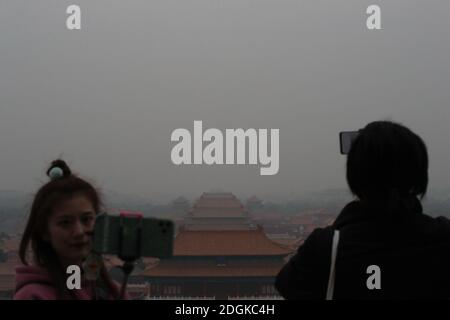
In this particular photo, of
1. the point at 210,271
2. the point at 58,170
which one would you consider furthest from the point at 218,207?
the point at 58,170

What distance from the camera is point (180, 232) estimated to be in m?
2.98

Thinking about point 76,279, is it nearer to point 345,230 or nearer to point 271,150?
point 345,230

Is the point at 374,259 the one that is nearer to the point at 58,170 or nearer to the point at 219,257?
the point at 58,170

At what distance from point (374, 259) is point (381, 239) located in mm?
37

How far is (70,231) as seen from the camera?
3.17 ft

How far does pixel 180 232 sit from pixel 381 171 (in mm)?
2254

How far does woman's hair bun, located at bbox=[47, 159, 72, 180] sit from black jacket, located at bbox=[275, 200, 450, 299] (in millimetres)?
509

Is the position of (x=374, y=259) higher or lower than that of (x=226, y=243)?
higher

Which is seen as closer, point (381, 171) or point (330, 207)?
point (381, 171)

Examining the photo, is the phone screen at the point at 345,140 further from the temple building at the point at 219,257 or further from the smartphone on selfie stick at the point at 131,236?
the temple building at the point at 219,257

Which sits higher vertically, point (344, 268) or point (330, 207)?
point (344, 268)

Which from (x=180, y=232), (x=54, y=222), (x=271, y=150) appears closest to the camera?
(x=54, y=222)

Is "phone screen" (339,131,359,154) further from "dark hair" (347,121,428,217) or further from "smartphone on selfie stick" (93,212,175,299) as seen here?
"smartphone on selfie stick" (93,212,175,299)
